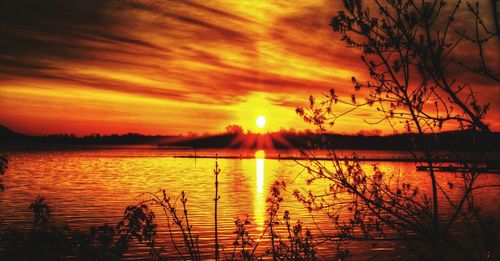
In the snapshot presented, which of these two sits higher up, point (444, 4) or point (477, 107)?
point (444, 4)

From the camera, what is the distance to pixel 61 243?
11.0 meters

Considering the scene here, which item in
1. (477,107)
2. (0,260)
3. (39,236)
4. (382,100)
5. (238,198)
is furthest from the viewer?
(238,198)

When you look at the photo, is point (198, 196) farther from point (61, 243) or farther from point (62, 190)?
point (61, 243)

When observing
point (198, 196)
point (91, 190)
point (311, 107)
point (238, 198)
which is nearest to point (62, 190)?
point (91, 190)

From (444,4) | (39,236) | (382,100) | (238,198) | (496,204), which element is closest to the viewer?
(444,4)

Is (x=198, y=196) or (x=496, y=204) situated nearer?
(x=496, y=204)

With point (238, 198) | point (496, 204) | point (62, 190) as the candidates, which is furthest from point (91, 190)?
point (496, 204)

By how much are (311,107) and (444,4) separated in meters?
2.81

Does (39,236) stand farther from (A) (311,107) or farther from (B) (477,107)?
(B) (477,107)

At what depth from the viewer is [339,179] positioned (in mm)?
7031

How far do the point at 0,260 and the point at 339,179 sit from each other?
21492 mm

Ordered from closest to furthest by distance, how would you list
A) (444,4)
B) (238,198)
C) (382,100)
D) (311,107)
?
(444,4) → (382,100) → (311,107) → (238,198)

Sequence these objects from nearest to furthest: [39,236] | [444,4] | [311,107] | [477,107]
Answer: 1. [444,4]
2. [477,107]
3. [311,107]
4. [39,236]

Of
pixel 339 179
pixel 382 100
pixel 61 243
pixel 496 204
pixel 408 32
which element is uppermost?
pixel 408 32
